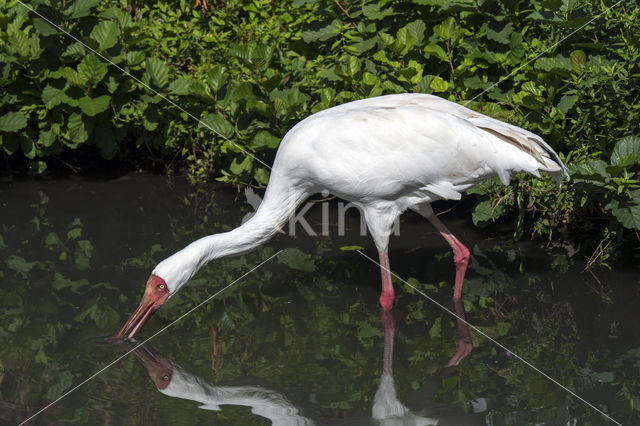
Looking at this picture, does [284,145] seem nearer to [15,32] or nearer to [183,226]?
[183,226]

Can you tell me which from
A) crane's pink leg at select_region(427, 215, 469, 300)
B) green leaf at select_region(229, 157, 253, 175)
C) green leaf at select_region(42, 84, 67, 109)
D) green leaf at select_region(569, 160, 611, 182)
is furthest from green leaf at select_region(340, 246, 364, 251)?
green leaf at select_region(42, 84, 67, 109)

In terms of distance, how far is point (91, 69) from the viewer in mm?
A: 7770

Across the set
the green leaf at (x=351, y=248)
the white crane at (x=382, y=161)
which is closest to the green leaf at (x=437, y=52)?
the white crane at (x=382, y=161)

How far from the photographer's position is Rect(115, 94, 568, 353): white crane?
18.2ft

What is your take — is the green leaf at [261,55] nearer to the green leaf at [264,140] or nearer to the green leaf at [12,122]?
the green leaf at [264,140]

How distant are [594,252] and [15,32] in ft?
17.6

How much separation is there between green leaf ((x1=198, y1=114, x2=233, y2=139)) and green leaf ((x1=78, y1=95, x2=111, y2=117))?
115 centimetres

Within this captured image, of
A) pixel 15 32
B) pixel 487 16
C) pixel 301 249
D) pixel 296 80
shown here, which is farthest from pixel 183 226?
pixel 487 16

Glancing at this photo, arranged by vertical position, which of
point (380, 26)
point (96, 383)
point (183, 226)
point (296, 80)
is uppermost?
point (380, 26)

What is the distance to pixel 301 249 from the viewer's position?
23.1 ft

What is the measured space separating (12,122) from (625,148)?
214 inches

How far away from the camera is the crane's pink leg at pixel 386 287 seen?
591 cm

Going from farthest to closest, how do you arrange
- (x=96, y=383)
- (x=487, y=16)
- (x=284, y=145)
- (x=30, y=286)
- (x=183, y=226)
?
(x=183, y=226) → (x=487, y=16) → (x=30, y=286) → (x=284, y=145) → (x=96, y=383)

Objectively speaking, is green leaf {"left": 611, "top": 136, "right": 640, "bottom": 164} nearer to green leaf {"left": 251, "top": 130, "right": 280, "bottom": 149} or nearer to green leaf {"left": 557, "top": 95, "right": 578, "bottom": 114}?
green leaf {"left": 557, "top": 95, "right": 578, "bottom": 114}
